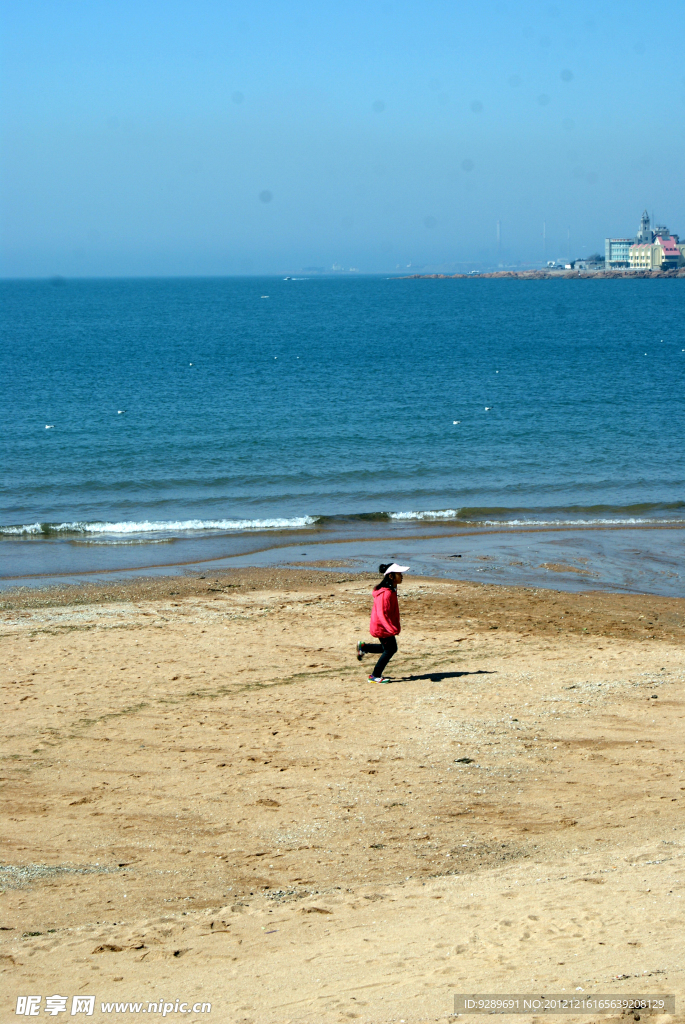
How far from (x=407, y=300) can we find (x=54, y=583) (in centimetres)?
15137

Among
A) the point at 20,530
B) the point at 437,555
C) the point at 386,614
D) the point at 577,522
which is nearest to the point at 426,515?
the point at 577,522

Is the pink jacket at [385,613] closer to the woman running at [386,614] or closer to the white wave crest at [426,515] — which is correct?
the woman running at [386,614]

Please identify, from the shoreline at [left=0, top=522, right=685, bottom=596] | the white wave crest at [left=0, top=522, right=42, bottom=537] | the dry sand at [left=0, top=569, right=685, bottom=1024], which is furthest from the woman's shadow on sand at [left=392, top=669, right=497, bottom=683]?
the white wave crest at [left=0, top=522, right=42, bottom=537]

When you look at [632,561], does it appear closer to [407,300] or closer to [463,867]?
[463,867]

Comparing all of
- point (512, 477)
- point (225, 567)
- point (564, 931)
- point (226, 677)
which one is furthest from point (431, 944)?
point (512, 477)

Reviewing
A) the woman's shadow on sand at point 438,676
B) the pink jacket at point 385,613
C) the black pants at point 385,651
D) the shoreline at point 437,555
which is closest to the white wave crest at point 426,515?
the shoreline at point 437,555

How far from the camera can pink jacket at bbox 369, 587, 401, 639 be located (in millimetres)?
12688

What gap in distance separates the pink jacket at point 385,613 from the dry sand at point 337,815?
33.9 inches

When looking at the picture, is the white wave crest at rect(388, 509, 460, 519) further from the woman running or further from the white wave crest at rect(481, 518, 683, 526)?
the woman running

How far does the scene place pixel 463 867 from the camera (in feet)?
27.6

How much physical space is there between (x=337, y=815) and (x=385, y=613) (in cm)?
381

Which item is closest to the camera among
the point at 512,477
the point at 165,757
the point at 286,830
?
the point at 286,830

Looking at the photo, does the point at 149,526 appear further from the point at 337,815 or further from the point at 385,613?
the point at 337,815

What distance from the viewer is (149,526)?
25984mm
